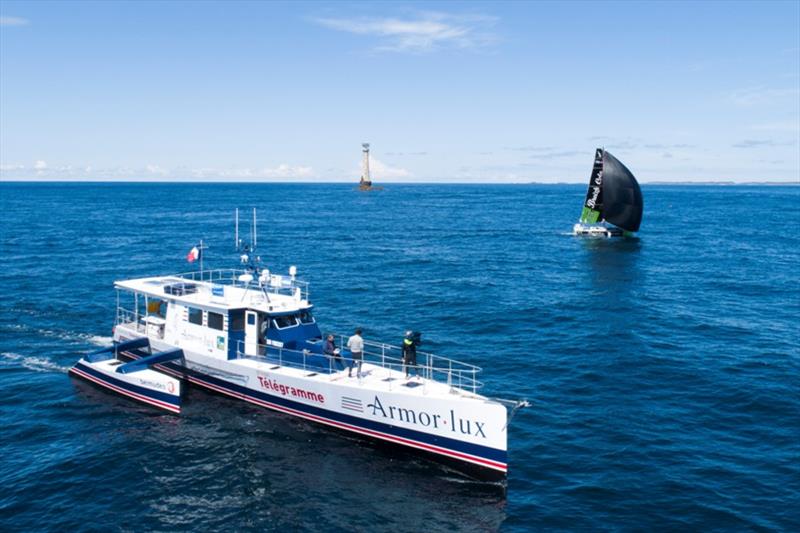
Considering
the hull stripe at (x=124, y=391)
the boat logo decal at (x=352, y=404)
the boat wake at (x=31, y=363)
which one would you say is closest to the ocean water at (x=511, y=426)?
the boat wake at (x=31, y=363)

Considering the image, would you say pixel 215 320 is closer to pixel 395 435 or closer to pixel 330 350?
pixel 330 350

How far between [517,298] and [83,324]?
31174 millimetres

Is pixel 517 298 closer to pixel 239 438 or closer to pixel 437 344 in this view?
pixel 437 344

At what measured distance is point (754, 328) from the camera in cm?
3956

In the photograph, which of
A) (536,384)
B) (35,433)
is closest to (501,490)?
(536,384)

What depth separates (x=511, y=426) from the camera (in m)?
25.6

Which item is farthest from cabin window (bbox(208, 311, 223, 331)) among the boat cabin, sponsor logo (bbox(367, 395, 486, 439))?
sponsor logo (bbox(367, 395, 486, 439))

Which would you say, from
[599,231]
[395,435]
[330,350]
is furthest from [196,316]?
[599,231]

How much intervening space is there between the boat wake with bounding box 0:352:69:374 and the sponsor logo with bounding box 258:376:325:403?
12395 millimetres

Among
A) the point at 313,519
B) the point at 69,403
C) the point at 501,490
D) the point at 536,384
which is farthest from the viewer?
the point at 536,384

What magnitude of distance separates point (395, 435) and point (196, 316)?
12.0m

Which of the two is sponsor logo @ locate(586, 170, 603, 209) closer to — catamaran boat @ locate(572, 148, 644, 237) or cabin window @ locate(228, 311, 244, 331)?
catamaran boat @ locate(572, 148, 644, 237)

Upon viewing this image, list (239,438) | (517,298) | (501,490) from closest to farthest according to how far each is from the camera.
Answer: (501,490), (239,438), (517,298)

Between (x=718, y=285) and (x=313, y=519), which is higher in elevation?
(x=718, y=285)
